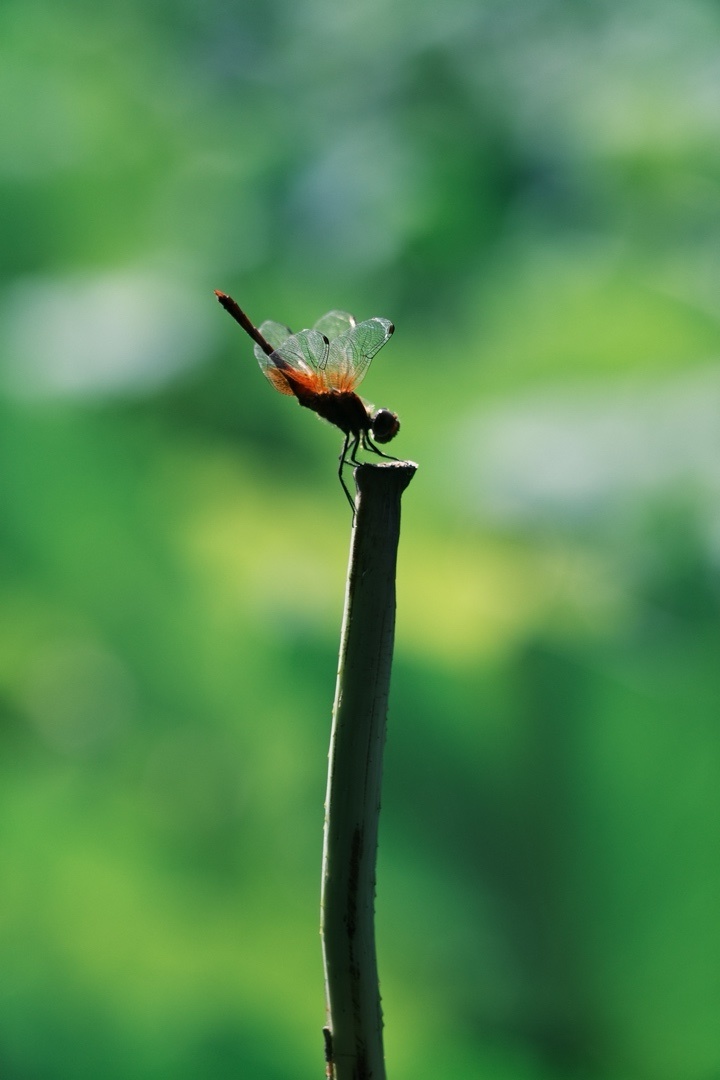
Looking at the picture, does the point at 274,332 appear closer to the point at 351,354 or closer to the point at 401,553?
the point at 351,354

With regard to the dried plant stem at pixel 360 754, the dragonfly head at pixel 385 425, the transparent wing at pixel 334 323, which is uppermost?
the transparent wing at pixel 334 323

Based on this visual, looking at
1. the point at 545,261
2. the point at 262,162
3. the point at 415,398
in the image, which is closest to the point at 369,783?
the point at 415,398

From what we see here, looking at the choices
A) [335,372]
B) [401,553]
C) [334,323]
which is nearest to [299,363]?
[335,372]

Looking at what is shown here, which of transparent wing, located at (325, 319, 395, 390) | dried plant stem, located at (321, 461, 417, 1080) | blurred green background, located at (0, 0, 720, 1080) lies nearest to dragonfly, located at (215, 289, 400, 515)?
transparent wing, located at (325, 319, 395, 390)

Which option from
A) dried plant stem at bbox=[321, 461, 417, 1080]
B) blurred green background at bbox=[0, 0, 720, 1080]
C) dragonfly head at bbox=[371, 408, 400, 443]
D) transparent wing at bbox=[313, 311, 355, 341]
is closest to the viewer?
dried plant stem at bbox=[321, 461, 417, 1080]

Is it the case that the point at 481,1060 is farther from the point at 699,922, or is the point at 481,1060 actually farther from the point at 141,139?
the point at 141,139

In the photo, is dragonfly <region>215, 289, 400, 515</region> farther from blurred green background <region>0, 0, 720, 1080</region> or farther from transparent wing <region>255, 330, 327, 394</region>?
blurred green background <region>0, 0, 720, 1080</region>

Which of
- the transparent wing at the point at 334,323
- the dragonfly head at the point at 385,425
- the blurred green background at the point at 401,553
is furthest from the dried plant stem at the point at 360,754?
the blurred green background at the point at 401,553

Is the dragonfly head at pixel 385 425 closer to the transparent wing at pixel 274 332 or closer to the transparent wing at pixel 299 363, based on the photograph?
the transparent wing at pixel 299 363
